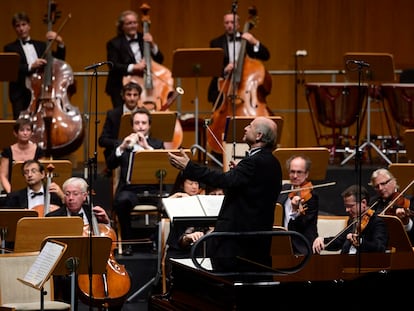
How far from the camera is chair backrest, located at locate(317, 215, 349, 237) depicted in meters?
7.74

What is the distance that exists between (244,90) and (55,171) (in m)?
2.22

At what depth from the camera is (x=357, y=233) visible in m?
6.59

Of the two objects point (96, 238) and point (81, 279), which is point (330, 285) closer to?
point (96, 238)

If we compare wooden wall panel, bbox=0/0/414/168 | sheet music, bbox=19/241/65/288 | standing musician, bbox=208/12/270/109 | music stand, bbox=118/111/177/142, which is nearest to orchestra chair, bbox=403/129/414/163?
music stand, bbox=118/111/177/142

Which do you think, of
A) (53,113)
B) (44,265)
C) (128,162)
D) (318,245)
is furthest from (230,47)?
(44,265)

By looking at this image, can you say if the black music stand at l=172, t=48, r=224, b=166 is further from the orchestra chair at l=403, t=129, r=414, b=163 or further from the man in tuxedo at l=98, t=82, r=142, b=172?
the orchestra chair at l=403, t=129, r=414, b=163

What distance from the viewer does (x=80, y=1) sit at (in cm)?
1241

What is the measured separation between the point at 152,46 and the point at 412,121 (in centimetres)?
250

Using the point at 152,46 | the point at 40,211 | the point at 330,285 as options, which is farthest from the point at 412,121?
the point at 330,285

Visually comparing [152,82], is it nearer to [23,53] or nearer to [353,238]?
[23,53]

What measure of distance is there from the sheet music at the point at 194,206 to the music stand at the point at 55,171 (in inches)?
61.6

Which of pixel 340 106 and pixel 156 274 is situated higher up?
pixel 340 106

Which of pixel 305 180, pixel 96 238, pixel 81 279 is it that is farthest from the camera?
pixel 305 180

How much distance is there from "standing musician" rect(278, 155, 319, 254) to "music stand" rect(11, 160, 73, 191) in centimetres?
166
